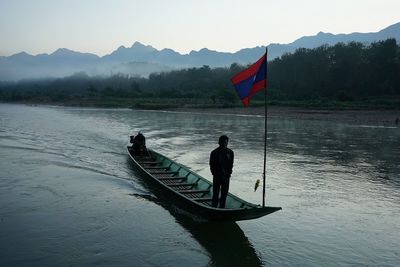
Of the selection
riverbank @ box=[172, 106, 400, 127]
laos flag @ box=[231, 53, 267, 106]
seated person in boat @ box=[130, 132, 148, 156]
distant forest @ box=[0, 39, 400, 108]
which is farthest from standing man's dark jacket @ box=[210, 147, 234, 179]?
distant forest @ box=[0, 39, 400, 108]

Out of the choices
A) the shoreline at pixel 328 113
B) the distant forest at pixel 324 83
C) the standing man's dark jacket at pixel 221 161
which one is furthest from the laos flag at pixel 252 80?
the distant forest at pixel 324 83

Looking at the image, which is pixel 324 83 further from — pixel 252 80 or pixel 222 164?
pixel 222 164

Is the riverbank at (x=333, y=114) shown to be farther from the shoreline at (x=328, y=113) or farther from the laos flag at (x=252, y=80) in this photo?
the laos flag at (x=252, y=80)

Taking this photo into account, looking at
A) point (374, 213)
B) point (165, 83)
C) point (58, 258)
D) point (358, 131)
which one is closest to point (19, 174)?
point (58, 258)

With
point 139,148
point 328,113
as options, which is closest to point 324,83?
point 328,113

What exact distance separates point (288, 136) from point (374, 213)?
2159 centimetres

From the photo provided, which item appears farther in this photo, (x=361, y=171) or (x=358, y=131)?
(x=358, y=131)

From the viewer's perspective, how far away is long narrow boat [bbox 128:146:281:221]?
9602 millimetres

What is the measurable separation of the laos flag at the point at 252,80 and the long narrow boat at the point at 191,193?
2.60 m

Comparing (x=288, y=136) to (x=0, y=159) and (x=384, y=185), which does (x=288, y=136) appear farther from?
(x=0, y=159)

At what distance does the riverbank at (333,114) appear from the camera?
156 ft

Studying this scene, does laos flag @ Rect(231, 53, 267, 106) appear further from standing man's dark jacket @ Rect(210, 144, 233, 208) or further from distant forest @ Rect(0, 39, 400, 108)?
distant forest @ Rect(0, 39, 400, 108)

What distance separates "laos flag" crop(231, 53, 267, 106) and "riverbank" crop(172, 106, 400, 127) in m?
39.1

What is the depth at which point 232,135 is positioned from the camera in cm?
3403
